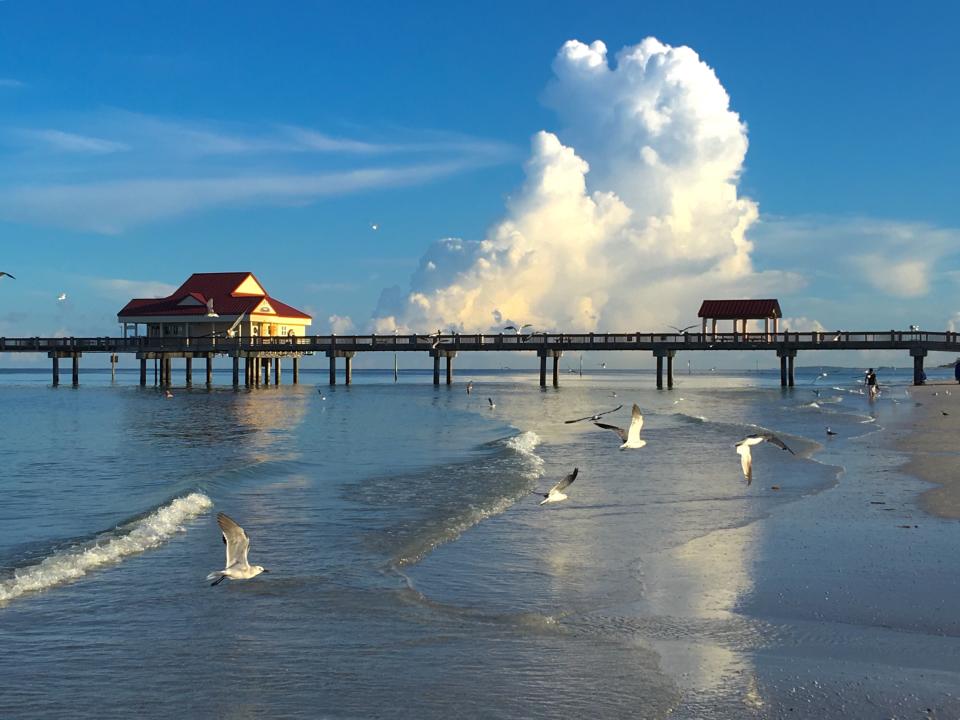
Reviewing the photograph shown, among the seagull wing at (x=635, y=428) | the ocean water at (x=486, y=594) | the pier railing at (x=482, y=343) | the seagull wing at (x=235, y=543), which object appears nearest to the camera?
the ocean water at (x=486, y=594)

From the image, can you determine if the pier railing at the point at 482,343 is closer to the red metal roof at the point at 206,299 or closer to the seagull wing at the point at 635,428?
the red metal roof at the point at 206,299

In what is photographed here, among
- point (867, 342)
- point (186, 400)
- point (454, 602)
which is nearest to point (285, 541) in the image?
point (454, 602)

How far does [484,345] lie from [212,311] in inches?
878

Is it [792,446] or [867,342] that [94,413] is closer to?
[792,446]

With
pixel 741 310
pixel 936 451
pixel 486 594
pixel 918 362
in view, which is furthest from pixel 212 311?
pixel 486 594

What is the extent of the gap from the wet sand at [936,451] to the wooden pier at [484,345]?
2049cm

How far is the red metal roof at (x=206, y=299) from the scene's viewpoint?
7488cm

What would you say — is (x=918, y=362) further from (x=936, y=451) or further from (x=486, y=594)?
(x=486, y=594)

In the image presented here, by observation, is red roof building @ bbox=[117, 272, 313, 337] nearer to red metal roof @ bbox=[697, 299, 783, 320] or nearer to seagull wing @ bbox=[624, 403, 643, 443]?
red metal roof @ bbox=[697, 299, 783, 320]

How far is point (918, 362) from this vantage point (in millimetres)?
64750

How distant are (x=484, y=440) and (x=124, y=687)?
73.9 feet

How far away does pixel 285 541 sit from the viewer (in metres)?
12.6

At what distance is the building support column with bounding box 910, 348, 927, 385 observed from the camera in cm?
6241

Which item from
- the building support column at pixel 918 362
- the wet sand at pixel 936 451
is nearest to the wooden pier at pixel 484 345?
the building support column at pixel 918 362
